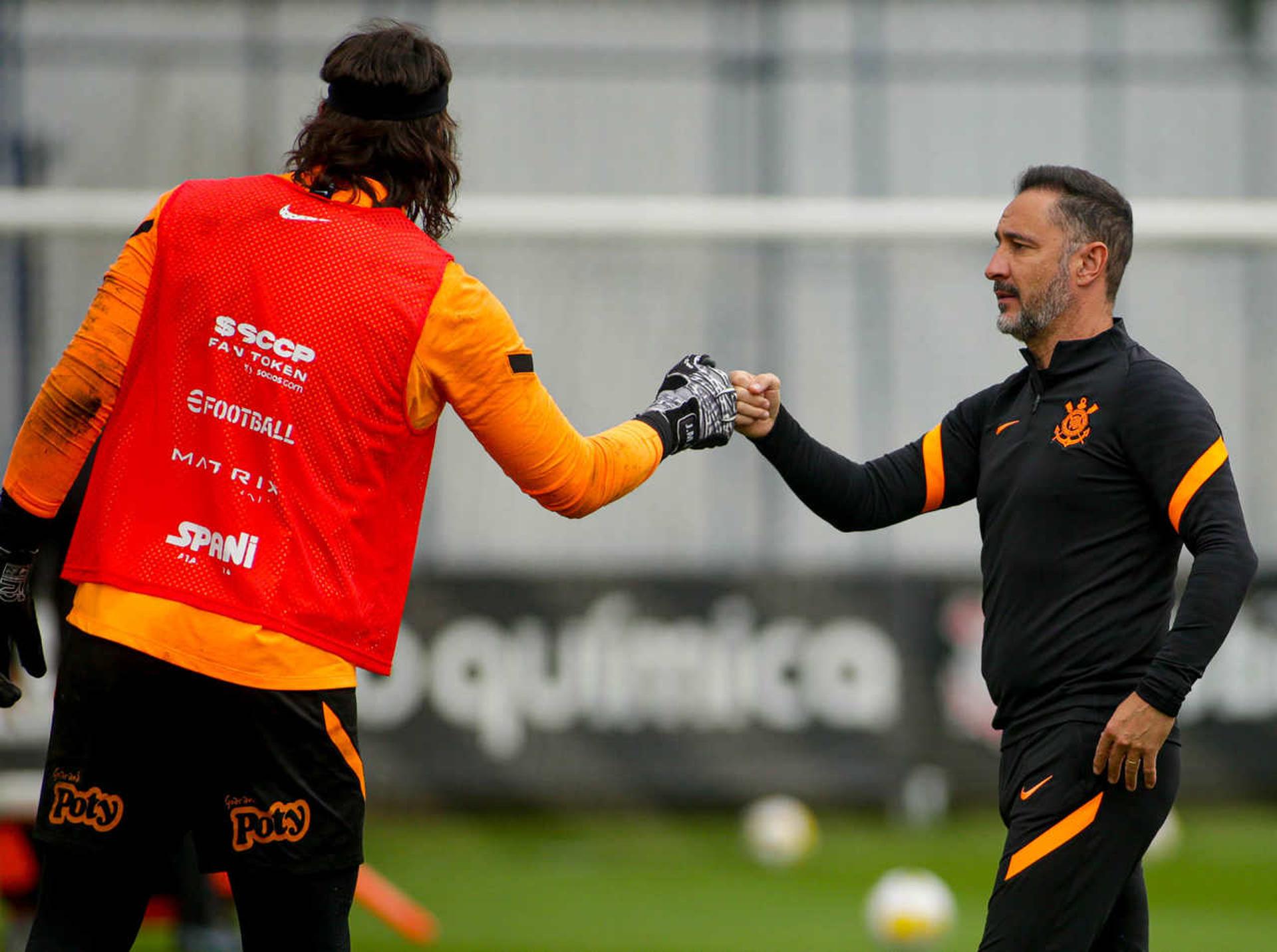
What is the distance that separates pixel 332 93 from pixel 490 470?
5.87 meters

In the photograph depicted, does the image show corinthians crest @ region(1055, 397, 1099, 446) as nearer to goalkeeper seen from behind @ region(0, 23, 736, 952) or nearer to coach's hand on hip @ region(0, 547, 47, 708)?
goalkeeper seen from behind @ region(0, 23, 736, 952)

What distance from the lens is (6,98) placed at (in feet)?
29.8

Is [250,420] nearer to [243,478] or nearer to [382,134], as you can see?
[243,478]

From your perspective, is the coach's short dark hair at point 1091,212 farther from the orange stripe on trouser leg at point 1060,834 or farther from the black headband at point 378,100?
the black headband at point 378,100

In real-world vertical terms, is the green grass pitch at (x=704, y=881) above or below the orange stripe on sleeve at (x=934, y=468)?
below

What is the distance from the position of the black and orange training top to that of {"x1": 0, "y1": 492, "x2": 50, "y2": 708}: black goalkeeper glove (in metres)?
1.92

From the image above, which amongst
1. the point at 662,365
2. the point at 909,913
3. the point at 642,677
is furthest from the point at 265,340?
the point at 662,365

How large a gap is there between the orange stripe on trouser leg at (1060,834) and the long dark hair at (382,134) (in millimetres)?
1708

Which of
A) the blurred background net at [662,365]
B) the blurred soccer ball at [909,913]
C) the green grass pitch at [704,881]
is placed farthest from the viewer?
the blurred background net at [662,365]

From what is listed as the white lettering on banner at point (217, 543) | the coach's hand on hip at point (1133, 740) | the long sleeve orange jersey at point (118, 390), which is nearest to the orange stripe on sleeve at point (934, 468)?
the coach's hand on hip at point (1133, 740)

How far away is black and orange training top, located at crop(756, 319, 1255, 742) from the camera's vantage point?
3.21 m

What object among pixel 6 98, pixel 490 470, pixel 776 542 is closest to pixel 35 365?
pixel 6 98

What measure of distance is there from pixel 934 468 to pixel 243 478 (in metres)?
1.69

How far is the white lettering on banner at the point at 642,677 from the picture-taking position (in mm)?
8602
